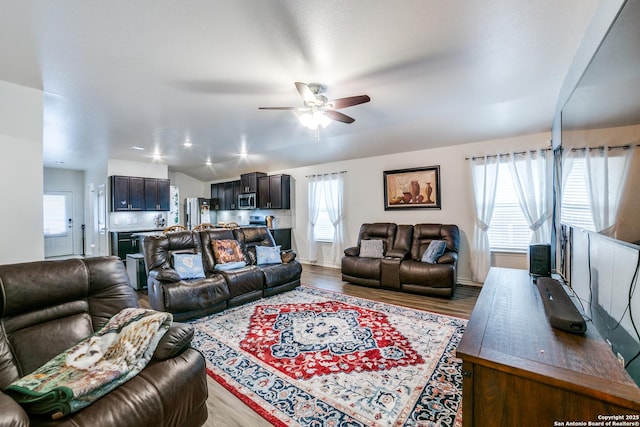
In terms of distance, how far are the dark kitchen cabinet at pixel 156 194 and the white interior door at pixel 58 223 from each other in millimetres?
3269

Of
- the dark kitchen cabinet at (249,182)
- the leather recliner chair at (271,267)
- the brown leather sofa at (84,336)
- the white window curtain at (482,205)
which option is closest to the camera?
the brown leather sofa at (84,336)

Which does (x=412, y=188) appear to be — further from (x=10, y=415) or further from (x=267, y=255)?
(x=10, y=415)

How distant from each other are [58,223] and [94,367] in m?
9.02

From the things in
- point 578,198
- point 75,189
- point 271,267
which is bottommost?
point 271,267

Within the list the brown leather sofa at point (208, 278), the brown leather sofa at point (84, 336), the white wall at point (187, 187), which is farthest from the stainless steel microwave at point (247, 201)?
the brown leather sofa at point (84, 336)

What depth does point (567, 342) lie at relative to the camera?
1.20 meters

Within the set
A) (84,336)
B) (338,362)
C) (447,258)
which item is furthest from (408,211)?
(84,336)

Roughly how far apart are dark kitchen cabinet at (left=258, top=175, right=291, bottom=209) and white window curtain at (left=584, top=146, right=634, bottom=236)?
5.81m

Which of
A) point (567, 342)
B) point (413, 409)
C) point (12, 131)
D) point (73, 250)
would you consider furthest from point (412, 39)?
point (73, 250)

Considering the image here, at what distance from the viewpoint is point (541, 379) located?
96 centimetres

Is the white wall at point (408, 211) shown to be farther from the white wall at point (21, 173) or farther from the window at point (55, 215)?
the window at point (55, 215)

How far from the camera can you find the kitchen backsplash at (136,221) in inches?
247

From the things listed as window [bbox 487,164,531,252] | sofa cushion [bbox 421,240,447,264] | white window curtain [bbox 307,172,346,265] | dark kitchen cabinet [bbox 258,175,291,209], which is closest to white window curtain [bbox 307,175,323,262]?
white window curtain [bbox 307,172,346,265]

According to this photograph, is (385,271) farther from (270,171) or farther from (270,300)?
(270,171)
